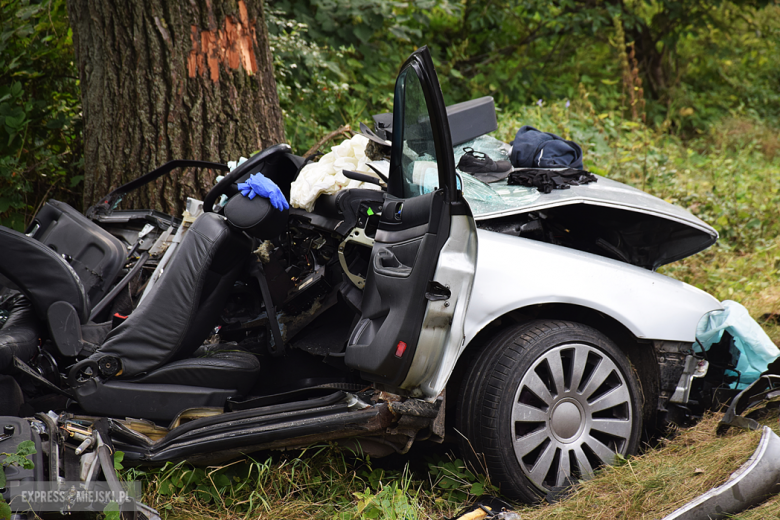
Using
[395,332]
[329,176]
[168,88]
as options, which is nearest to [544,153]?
[329,176]

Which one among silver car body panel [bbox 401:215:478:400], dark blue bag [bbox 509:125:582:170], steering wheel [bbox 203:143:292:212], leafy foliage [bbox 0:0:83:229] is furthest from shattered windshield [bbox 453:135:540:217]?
leafy foliage [bbox 0:0:83:229]

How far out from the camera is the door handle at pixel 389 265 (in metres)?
2.27

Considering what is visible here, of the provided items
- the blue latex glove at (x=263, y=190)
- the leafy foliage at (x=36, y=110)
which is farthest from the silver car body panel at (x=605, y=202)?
the leafy foliage at (x=36, y=110)

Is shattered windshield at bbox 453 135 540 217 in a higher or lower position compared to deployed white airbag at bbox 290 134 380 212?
lower

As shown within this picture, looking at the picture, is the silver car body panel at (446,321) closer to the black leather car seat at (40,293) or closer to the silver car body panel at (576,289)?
the silver car body panel at (576,289)

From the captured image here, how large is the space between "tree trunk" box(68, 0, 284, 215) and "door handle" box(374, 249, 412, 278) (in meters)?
1.95

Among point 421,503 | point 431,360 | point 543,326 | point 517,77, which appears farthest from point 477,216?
point 517,77

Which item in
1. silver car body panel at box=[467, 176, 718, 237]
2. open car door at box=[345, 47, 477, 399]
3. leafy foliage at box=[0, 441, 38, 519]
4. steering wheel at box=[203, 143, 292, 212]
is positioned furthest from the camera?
steering wheel at box=[203, 143, 292, 212]

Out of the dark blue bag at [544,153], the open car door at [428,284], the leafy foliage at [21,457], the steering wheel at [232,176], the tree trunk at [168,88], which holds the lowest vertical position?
the leafy foliage at [21,457]

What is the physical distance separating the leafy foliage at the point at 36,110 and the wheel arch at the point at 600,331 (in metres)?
3.46

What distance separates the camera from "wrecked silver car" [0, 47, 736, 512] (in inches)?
88.4

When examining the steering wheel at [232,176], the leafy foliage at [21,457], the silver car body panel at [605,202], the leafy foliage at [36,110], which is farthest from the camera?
the leafy foliage at [36,110]

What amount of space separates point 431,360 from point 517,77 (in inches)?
262

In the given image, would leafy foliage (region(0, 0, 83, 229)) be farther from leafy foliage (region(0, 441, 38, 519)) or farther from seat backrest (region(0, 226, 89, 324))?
leafy foliage (region(0, 441, 38, 519))
